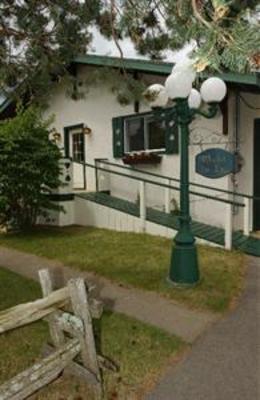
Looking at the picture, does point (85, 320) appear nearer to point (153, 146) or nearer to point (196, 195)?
point (196, 195)

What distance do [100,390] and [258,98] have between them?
690cm

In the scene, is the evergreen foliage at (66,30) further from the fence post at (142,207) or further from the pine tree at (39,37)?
the fence post at (142,207)

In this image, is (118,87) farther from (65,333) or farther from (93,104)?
(93,104)

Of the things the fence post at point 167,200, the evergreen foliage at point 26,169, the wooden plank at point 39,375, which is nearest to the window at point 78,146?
the evergreen foliage at point 26,169

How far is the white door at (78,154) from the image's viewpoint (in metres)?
12.8

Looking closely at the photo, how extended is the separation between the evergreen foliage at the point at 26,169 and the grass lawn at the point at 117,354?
16.7 feet

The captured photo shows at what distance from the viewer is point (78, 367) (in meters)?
3.52

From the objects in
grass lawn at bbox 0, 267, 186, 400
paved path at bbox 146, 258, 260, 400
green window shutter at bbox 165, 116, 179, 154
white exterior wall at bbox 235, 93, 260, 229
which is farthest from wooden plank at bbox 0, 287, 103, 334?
green window shutter at bbox 165, 116, 179, 154

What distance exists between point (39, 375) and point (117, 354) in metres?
1.06

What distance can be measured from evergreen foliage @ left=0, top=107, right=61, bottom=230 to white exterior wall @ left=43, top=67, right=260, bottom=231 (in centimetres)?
122

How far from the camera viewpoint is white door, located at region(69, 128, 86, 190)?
12795 mm

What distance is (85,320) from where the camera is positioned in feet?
11.2

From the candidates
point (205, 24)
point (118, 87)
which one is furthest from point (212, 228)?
point (205, 24)

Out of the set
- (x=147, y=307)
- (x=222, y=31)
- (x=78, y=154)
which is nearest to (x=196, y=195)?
(x=147, y=307)
